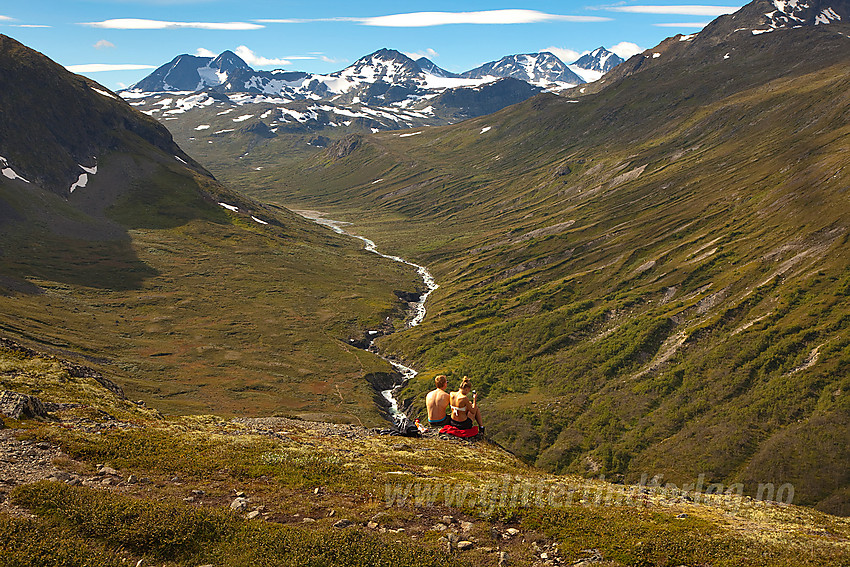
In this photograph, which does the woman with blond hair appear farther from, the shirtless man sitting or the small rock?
the small rock

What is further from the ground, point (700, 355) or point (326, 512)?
point (700, 355)

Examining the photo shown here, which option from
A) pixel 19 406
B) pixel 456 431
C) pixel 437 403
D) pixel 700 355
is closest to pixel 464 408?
pixel 437 403

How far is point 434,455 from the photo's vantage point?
1560 inches

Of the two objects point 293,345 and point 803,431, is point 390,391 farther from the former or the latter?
point 803,431

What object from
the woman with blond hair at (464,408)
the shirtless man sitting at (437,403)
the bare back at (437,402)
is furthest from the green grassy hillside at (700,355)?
the bare back at (437,402)

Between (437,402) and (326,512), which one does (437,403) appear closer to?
(437,402)

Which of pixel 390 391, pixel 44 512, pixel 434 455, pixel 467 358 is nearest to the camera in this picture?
pixel 44 512

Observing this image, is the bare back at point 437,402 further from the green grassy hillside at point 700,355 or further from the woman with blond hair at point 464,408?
the green grassy hillside at point 700,355

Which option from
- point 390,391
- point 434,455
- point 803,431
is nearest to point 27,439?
point 434,455

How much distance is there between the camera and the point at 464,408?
38.2 m

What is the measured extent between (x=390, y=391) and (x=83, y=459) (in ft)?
451

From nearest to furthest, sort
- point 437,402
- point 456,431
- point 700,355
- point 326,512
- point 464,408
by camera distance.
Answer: point 326,512
point 437,402
point 464,408
point 456,431
point 700,355

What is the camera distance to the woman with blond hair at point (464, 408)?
36584 mm

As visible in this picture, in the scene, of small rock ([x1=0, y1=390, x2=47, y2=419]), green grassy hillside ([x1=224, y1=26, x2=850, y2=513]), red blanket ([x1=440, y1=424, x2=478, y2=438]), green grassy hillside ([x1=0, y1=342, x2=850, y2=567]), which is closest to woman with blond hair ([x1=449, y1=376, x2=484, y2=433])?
red blanket ([x1=440, y1=424, x2=478, y2=438])
